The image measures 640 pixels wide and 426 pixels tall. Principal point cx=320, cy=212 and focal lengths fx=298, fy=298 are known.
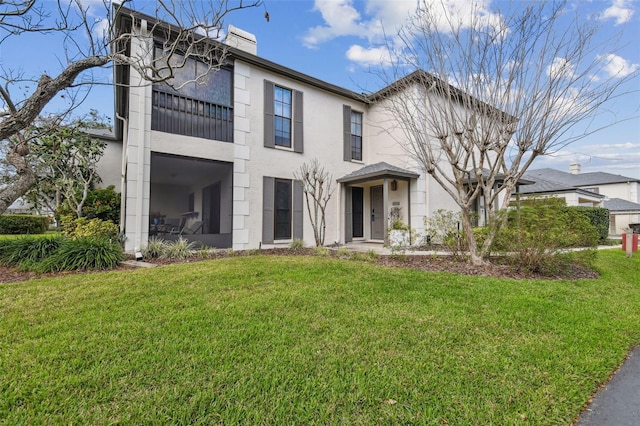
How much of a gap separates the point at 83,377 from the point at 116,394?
0.38 metres

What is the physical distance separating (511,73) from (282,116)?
6.86m

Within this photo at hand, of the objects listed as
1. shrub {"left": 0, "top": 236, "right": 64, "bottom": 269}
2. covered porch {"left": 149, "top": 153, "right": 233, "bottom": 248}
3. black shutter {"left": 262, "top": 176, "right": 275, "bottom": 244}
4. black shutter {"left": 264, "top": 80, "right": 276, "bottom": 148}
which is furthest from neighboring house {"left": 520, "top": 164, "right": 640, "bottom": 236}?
shrub {"left": 0, "top": 236, "right": 64, "bottom": 269}

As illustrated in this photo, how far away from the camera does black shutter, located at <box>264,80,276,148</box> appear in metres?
9.95

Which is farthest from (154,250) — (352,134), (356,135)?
(356,135)

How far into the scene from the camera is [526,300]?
4102 mm

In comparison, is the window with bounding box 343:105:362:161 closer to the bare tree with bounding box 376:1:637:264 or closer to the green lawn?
the bare tree with bounding box 376:1:637:264

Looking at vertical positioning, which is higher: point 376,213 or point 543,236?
point 376,213

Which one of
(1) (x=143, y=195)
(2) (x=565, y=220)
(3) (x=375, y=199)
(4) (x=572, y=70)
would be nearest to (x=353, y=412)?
(2) (x=565, y=220)

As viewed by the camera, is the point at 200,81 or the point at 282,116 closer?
the point at 200,81

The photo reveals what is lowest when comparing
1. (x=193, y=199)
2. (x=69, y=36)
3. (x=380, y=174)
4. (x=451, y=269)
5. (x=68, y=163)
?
(x=451, y=269)

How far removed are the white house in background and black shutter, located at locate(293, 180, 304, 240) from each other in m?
0.04

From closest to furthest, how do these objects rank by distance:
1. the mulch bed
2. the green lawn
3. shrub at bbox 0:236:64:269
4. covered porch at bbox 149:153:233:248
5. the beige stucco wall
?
the green lawn < the mulch bed < shrub at bbox 0:236:64:269 < covered porch at bbox 149:153:233:248 < the beige stucco wall

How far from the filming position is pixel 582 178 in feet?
88.8

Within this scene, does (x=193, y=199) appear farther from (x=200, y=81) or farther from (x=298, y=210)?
(x=200, y=81)
